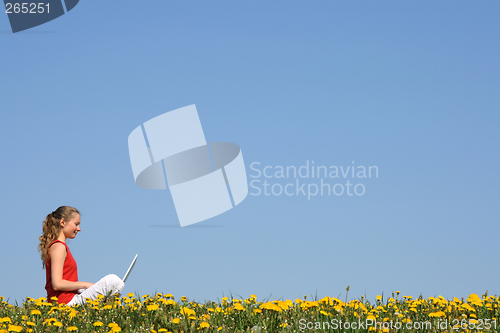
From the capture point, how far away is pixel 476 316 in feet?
21.1

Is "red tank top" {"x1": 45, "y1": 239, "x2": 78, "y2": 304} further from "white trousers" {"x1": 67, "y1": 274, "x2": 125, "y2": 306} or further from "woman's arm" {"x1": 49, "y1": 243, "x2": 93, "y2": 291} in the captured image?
"white trousers" {"x1": 67, "y1": 274, "x2": 125, "y2": 306}

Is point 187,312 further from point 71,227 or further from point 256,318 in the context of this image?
point 71,227

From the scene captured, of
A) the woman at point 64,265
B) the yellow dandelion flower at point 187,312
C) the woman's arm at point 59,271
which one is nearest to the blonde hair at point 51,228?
the woman at point 64,265

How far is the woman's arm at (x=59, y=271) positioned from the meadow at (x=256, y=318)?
69 centimetres

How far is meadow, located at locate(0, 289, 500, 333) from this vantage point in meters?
5.58

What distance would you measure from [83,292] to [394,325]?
495cm

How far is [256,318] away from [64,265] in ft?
12.5

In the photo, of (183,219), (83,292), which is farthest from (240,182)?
(83,292)

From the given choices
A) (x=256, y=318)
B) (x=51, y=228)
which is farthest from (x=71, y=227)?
(x=256, y=318)

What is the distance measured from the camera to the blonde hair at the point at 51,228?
8.32m

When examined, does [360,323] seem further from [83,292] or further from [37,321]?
[83,292]

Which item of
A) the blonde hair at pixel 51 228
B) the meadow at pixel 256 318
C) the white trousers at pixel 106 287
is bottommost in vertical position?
the meadow at pixel 256 318

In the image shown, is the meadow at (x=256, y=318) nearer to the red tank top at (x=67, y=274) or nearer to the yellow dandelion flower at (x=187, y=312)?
the yellow dandelion flower at (x=187, y=312)

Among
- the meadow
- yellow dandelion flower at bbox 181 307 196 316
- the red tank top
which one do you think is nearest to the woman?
the red tank top
